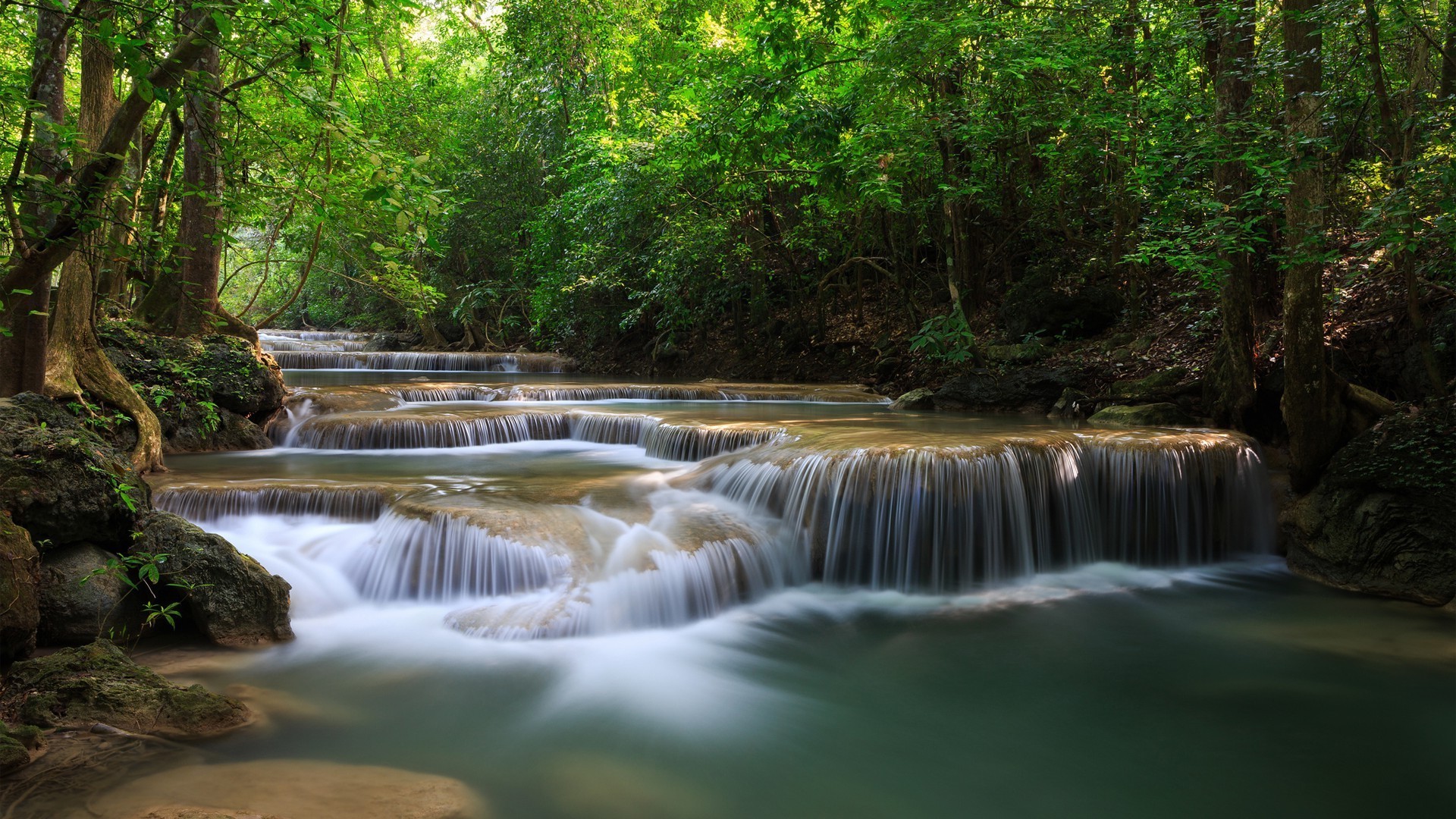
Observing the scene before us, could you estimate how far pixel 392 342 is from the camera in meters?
28.8

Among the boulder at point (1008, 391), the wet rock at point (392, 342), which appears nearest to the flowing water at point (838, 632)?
the boulder at point (1008, 391)

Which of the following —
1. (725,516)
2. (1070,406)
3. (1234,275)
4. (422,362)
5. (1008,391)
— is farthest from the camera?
(422,362)

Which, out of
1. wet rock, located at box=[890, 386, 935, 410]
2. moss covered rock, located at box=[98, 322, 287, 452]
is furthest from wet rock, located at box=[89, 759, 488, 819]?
wet rock, located at box=[890, 386, 935, 410]

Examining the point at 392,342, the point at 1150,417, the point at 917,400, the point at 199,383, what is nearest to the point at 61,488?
the point at 199,383

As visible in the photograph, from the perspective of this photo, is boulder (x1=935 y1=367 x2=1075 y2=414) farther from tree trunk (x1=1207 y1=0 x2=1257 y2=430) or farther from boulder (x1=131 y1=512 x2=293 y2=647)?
boulder (x1=131 y1=512 x2=293 y2=647)

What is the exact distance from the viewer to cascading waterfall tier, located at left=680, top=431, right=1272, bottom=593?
22.9ft

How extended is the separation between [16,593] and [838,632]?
480 cm

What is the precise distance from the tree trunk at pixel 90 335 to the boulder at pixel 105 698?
13.4ft

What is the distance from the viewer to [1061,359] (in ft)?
40.2

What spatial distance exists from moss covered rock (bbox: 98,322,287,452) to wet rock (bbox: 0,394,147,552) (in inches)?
188

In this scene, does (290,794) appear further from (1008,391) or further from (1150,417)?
(1008,391)

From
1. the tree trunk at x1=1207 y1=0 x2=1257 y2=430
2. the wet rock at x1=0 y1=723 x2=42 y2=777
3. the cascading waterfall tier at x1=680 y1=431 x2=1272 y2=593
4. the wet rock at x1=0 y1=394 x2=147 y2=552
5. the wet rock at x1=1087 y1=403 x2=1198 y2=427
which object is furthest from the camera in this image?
the wet rock at x1=1087 y1=403 x2=1198 y2=427

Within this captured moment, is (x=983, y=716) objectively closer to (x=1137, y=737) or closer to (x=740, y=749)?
(x=1137, y=737)

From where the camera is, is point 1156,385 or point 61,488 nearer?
point 61,488
